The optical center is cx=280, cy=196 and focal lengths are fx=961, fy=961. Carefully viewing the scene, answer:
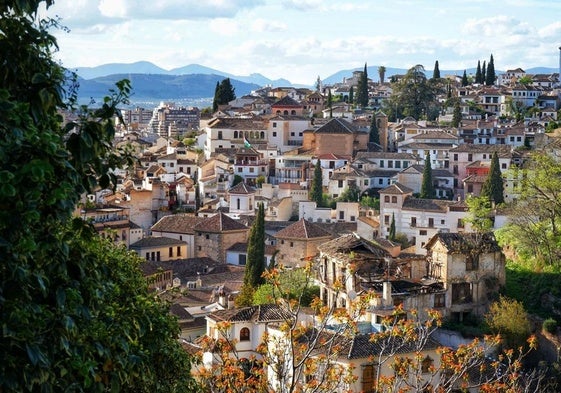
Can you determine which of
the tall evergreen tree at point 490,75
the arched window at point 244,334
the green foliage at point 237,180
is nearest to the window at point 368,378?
the arched window at point 244,334

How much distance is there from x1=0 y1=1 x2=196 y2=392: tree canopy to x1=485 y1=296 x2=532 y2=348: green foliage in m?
21.4

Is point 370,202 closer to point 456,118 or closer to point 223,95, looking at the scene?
point 456,118

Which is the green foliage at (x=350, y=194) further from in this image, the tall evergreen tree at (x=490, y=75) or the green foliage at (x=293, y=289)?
the tall evergreen tree at (x=490, y=75)

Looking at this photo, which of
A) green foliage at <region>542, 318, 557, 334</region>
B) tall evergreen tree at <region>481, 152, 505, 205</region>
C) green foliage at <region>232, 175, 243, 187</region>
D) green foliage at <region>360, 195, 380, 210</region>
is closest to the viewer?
green foliage at <region>542, 318, 557, 334</region>

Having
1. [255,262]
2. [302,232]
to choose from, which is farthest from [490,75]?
[255,262]

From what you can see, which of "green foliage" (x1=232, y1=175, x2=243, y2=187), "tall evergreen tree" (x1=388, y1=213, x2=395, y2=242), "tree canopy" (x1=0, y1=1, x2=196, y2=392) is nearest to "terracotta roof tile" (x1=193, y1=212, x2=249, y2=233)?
"tall evergreen tree" (x1=388, y1=213, x2=395, y2=242)

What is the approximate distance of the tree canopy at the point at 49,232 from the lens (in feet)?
22.0

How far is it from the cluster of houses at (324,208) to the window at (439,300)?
3cm

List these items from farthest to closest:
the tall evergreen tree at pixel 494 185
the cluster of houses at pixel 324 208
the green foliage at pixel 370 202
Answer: the green foliage at pixel 370 202, the tall evergreen tree at pixel 494 185, the cluster of houses at pixel 324 208

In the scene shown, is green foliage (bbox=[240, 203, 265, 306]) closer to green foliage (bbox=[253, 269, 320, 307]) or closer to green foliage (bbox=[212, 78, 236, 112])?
green foliage (bbox=[253, 269, 320, 307])

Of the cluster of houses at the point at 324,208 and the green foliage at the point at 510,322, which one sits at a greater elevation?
the cluster of houses at the point at 324,208

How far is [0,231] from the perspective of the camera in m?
6.73

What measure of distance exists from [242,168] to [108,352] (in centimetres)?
5317

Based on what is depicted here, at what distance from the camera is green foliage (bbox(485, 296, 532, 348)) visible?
2848 centimetres
